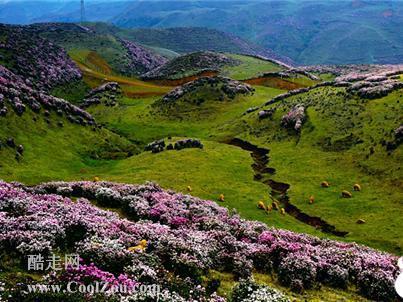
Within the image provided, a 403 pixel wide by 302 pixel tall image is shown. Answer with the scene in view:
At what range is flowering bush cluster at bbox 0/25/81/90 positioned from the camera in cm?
12212

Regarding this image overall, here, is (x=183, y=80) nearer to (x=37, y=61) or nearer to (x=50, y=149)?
(x=37, y=61)

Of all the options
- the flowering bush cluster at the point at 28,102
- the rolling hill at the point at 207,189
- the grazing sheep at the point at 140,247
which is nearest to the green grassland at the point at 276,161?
the rolling hill at the point at 207,189

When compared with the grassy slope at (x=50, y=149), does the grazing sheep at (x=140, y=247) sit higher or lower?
higher

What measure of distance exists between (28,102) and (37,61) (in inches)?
2908

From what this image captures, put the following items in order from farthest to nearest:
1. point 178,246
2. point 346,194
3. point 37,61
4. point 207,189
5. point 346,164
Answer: point 37,61
point 346,164
point 207,189
point 346,194
point 178,246

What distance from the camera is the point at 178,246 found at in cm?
2245

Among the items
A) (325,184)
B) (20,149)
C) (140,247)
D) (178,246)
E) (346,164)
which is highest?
(140,247)

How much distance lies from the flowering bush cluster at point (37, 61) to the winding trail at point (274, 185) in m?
63.9

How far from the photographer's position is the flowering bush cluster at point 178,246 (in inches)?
790

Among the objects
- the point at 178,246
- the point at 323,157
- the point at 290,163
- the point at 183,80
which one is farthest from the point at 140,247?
the point at 183,80

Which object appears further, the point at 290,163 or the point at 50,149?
the point at 290,163

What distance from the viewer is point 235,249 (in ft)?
83.3

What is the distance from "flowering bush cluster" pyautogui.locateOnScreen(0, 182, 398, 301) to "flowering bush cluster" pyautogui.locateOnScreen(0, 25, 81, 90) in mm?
93544

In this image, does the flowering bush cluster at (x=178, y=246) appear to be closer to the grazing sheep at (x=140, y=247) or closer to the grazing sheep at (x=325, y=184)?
the grazing sheep at (x=140, y=247)
